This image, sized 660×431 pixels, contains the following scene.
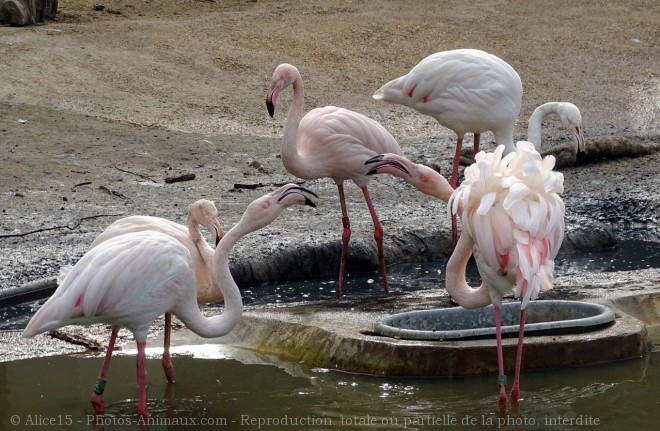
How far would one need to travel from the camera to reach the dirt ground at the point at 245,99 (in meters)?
8.06

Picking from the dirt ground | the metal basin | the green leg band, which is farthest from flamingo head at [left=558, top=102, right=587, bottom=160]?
the green leg band

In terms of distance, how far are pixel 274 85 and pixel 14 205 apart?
2.36 m

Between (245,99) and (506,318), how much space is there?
21.4 feet

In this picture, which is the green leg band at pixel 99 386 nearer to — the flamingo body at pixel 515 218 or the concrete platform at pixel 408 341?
the concrete platform at pixel 408 341

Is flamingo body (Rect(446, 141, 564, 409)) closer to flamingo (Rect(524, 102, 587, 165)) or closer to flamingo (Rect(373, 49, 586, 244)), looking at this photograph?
flamingo (Rect(373, 49, 586, 244))

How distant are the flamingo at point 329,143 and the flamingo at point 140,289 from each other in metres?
1.77

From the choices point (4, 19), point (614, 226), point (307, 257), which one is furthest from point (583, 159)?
point (4, 19)

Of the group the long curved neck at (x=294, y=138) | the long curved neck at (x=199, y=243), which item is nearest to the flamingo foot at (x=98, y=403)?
the long curved neck at (x=199, y=243)

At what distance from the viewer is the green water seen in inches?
184

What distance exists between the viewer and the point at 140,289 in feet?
15.7

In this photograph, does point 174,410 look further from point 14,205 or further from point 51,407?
point 14,205

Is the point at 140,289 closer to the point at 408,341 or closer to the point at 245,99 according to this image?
the point at 408,341

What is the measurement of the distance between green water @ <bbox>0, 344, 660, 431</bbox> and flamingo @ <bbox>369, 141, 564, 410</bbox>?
224mm

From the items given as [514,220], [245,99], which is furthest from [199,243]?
[245,99]
